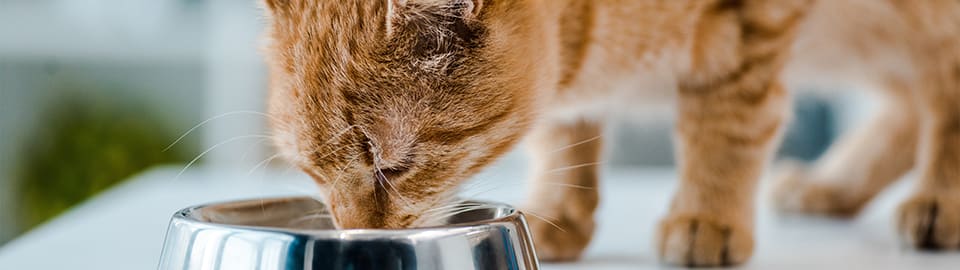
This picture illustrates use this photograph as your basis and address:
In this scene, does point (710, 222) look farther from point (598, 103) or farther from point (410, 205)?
point (410, 205)

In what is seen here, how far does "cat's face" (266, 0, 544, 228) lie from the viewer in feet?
2.29

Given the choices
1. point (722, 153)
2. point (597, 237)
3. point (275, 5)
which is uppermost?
point (275, 5)

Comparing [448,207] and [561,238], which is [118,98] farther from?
[448,207]

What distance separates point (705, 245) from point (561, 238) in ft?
0.46

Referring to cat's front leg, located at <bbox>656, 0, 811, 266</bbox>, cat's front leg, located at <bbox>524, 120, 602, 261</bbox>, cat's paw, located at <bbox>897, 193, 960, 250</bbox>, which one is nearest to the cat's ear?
cat's front leg, located at <bbox>524, 120, 602, 261</bbox>

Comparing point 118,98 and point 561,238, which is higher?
point 118,98

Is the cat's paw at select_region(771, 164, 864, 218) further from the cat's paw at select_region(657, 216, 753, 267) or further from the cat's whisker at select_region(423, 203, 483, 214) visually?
the cat's whisker at select_region(423, 203, 483, 214)

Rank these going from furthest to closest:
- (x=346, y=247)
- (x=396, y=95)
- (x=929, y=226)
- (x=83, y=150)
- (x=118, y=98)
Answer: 1. (x=118, y=98)
2. (x=83, y=150)
3. (x=929, y=226)
4. (x=396, y=95)
5. (x=346, y=247)

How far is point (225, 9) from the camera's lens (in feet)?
8.05

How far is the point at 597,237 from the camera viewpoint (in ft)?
3.59

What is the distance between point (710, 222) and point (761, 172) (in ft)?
0.32

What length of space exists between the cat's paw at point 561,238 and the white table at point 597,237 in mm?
18

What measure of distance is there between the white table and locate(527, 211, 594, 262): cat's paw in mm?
18

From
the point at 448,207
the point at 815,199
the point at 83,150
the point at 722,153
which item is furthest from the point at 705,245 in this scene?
the point at 83,150
